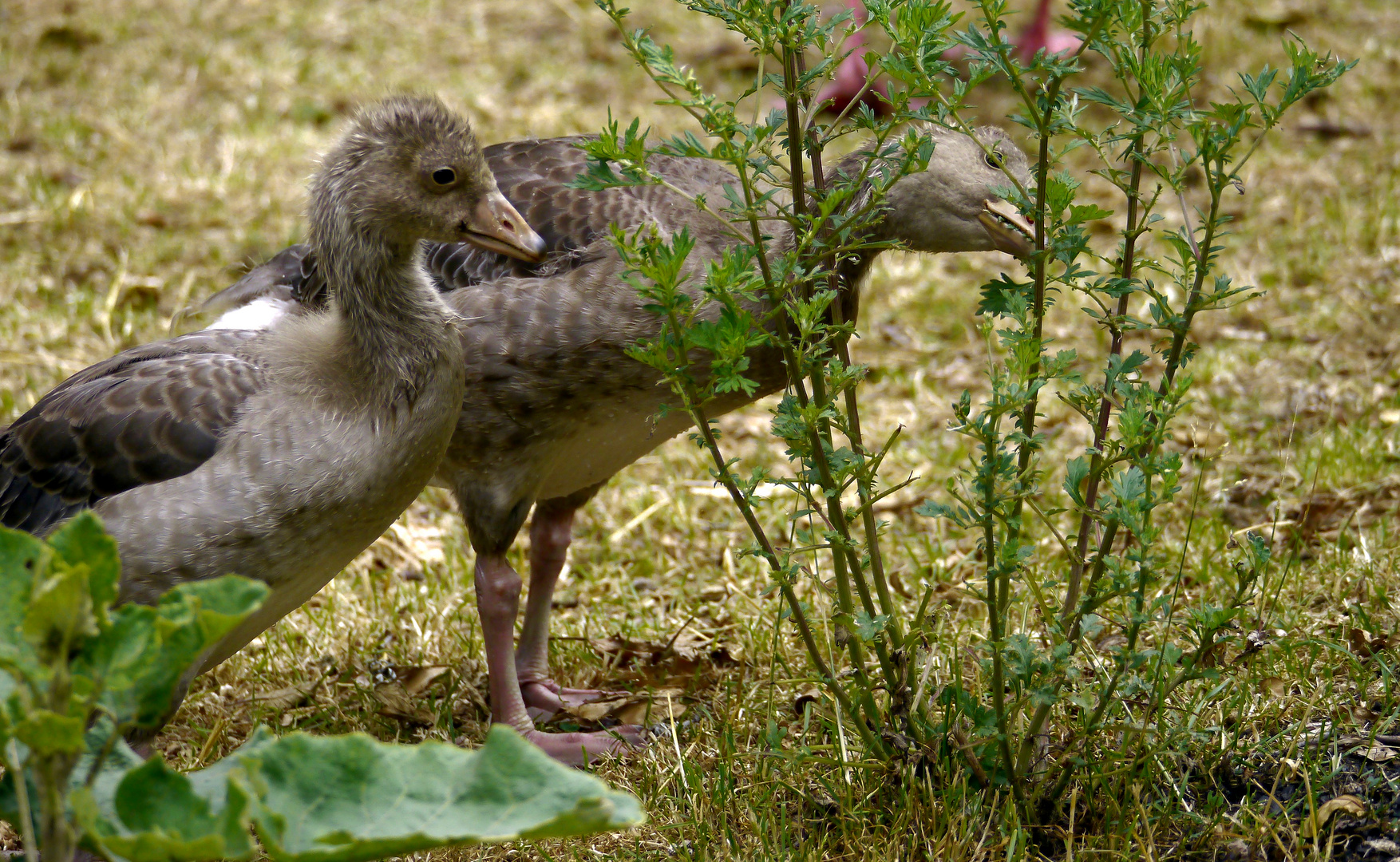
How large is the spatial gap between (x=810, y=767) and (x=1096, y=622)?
80cm

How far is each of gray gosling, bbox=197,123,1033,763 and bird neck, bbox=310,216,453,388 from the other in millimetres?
350

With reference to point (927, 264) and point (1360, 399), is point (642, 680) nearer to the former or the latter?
point (1360, 399)

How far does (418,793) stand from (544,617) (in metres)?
2.04

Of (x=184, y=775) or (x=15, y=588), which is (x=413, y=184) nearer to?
(x=15, y=588)

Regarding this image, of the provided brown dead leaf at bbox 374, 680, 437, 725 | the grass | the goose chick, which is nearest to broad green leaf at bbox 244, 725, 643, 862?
the grass

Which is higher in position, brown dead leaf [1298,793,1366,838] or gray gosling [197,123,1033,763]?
gray gosling [197,123,1033,763]

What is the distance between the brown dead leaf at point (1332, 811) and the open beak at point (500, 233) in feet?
6.79

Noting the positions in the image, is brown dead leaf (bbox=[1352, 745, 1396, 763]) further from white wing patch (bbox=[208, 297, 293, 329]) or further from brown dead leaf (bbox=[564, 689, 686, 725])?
white wing patch (bbox=[208, 297, 293, 329])

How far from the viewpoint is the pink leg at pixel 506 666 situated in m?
3.48

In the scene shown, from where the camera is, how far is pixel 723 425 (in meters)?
5.48

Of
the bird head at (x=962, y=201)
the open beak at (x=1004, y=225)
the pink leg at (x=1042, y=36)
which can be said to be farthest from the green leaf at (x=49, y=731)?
the pink leg at (x=1042, y=36)

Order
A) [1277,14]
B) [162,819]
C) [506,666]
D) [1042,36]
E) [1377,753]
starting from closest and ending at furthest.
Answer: [162,819]
[1377,753]
[506,666]
[1042,36]
[1277,14]

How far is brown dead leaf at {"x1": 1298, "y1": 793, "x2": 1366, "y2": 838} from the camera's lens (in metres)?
2.56

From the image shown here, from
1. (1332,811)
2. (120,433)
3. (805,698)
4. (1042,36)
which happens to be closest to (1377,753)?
(1332,811)
